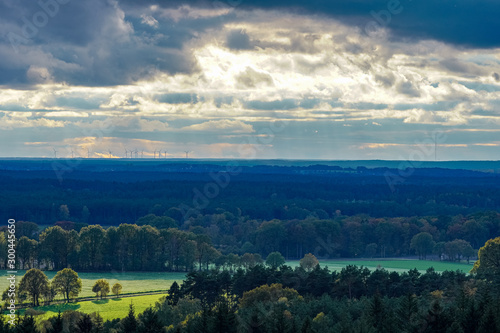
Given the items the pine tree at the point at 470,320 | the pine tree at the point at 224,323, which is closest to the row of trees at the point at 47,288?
the pine tree at the point at 224,323

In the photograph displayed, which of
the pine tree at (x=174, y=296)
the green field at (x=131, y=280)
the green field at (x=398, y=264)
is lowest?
the green field at (x=131, y=280)

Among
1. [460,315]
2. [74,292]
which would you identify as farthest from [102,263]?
[460,315]

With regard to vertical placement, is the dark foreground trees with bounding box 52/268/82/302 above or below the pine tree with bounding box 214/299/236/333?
below

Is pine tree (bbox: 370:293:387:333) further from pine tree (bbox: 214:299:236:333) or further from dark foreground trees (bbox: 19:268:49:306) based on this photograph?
dark foreground trees (bbox: 19:268:49:306)

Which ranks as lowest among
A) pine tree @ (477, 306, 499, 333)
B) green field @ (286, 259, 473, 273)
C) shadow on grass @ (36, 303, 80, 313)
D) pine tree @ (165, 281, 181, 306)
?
Result: shadow on grass @ (36, 303, 80, 313)

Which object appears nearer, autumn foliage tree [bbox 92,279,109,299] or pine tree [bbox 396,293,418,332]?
pine tree [bbox 396,293,418,332]

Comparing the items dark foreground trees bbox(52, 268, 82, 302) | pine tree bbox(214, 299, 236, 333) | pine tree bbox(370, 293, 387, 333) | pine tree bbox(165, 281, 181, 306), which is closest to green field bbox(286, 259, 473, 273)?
dark foreground trees bbox(52, 268, 82, 302)

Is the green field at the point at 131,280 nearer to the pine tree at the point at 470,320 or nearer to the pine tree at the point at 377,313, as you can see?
the pine tree at the point at 377,313

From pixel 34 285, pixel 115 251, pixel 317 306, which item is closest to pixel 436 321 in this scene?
pixel 317 306
